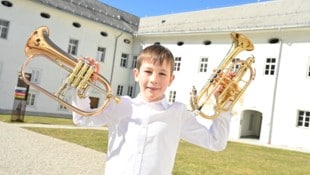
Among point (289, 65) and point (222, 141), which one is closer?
point (222, 141)

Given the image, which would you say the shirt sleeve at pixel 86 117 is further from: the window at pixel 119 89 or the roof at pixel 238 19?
the window at pixel 119 89

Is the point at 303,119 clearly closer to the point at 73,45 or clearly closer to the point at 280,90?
the point at 280,90

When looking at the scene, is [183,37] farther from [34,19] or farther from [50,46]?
[50,46]

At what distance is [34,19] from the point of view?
83.0 feet

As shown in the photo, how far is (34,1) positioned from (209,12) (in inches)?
521

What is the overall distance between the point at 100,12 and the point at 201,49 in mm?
9008

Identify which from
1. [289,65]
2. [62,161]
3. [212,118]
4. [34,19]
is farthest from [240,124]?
[212,118]

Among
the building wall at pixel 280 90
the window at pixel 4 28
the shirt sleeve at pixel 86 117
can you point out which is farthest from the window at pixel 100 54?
the shirt sleeve at pixel 86 117

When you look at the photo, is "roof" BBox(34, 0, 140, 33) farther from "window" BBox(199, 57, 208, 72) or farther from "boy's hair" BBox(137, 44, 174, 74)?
"boy's hair" BBox(137, 44, 174, 74)

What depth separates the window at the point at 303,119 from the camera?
21.3 metres

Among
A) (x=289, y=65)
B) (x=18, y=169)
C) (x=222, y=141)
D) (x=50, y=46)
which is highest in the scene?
(x=289, y=65)

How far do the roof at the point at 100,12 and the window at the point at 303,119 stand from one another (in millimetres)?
15103

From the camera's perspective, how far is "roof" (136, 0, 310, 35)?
23.3 m

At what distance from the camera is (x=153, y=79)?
8.91 ft
